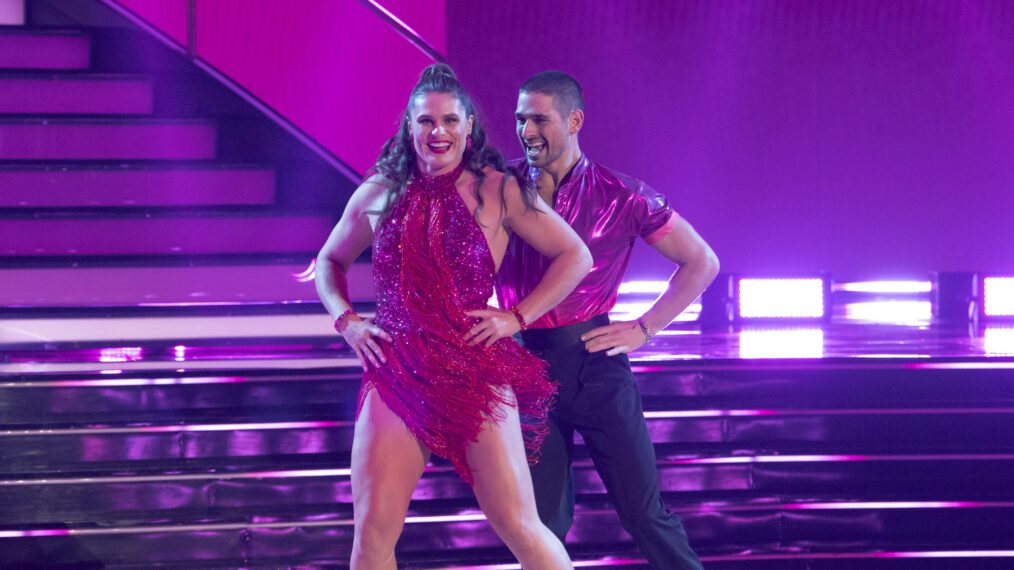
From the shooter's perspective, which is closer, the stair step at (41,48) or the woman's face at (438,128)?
the woman's face at (438,128)

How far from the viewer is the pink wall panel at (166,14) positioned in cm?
533

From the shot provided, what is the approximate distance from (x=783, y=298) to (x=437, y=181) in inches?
141

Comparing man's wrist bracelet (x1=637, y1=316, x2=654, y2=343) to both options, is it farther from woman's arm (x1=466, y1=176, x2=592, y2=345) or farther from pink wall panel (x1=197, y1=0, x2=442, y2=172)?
pink wall panel (x1=197, y1=0, x2=442, y2=172)

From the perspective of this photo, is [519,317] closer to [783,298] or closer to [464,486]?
[464,486]

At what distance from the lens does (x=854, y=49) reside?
→ 217 inches

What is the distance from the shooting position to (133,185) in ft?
16.4

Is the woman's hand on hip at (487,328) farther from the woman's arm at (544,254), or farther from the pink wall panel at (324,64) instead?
the pink wall panel at (324,64)

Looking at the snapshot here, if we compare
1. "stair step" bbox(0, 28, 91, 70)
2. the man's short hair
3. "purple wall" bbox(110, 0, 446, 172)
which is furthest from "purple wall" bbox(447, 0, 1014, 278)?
the man's short hair

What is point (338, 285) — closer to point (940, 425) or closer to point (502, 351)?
point (502, 351)

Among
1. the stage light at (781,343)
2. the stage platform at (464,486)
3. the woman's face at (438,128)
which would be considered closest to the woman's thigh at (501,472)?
the woman's face at (438,128)

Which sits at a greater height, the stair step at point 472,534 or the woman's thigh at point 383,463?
the woman's thigh at point 383,463

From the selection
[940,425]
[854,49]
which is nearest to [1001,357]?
[940,425]

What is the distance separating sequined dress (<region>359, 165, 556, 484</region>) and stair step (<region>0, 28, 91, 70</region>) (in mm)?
3752

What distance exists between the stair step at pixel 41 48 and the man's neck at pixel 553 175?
3606 millimetres
